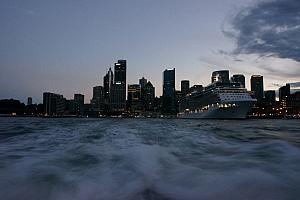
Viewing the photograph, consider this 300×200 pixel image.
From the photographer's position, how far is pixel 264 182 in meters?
6.73

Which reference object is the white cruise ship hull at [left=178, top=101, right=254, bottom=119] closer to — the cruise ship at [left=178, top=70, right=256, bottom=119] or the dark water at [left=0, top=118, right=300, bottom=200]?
the cruise ship at [left=178, top=70, right=256, bottom=119]

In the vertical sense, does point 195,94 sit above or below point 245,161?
above

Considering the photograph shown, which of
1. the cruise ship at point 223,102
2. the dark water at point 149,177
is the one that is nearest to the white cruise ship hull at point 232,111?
the cruise ship at point 223,102

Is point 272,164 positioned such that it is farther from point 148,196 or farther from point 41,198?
point 41,198

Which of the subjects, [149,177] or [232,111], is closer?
[149,177]

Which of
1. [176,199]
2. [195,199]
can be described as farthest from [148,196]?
[195,199]

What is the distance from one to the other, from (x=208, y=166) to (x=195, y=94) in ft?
371

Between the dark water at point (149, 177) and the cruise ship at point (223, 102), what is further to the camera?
the cruise ship at point (223, 102)

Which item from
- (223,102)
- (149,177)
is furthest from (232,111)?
(149,177)

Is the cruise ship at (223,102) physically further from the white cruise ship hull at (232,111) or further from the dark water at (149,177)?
the dark water at (149,177)

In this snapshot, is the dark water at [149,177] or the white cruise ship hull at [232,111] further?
the white cruise ship hull at [232,111]

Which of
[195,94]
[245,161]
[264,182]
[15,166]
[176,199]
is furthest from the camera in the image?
[195,94]

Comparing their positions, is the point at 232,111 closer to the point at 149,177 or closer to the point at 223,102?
the point at 223,102

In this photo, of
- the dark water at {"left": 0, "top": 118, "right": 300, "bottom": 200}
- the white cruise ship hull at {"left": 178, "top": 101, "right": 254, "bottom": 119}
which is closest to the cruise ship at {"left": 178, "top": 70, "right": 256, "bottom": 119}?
the white cruise ship hull at {"left": 178, "top": 101, "right": 254, "bottom": 119}
